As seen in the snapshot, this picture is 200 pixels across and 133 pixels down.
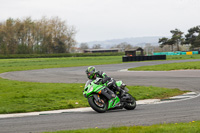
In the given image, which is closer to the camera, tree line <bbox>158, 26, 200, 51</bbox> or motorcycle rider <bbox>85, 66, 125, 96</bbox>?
motorcycle rider <bbox>85, 66, 125, 96</bbox>

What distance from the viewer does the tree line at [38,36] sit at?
119688 millimetres

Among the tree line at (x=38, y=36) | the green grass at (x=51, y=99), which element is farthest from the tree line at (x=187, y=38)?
the green grass at (x=51, y=99)

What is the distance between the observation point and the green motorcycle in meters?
10.3

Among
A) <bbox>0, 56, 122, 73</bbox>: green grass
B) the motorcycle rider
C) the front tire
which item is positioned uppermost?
the motorcycle rider

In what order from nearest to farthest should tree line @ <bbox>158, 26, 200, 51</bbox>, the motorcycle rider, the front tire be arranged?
the front tire, the motorcycle rider, tree line @ <bbox>158, 26, 200, 51</bbox>

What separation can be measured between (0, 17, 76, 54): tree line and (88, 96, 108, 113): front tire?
111274mm

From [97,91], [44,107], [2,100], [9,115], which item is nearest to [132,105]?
[97,91]

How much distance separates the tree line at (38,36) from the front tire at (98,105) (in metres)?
111

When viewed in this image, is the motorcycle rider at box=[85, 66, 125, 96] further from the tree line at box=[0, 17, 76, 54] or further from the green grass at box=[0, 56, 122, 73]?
the tree line at box=[0, 17, 76, 54]

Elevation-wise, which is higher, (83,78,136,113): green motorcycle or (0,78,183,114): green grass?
(83,78,136,113): green motorcycle

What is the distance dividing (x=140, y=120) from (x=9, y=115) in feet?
15.5

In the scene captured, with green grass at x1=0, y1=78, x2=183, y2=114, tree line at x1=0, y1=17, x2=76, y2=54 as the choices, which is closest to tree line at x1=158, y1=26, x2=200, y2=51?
tree line at x1=0, y1=17, x2=76, y2=54

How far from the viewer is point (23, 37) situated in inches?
4835

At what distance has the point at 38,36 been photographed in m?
126
